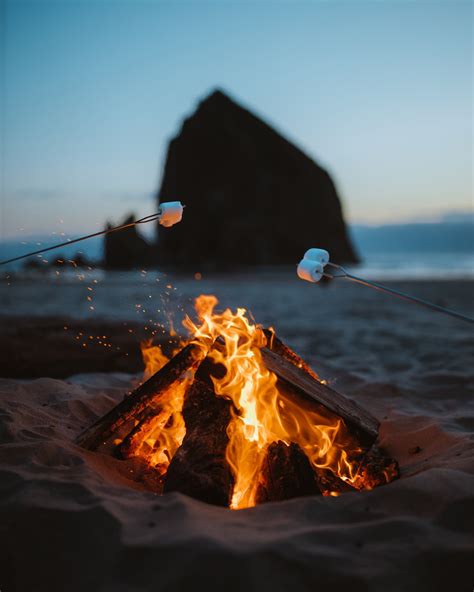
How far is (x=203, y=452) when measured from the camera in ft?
9.16

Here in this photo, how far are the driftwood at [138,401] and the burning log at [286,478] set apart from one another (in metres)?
0.86

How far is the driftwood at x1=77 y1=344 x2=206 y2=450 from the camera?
318 centimetres

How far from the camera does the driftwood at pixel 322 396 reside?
3.02 metres

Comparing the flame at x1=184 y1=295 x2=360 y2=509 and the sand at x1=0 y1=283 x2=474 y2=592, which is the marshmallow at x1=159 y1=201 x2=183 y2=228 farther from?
the sand at x1=0 y1=283 x2=474 y2=592

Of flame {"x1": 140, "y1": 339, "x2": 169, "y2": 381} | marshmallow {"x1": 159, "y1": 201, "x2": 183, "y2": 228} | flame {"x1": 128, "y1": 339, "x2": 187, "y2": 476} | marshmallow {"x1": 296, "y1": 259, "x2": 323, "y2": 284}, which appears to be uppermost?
marshmallow {"x1": 159, "y1": 201, "x2": 183, "y2": 228}

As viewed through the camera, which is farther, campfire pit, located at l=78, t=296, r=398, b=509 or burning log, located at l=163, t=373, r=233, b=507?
campfire pit, located at l=78, t=296, r=398, b=509

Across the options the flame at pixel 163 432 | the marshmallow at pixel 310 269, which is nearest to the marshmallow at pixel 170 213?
the marshmallow at pixel 310 269

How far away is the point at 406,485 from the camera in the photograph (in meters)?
2.52

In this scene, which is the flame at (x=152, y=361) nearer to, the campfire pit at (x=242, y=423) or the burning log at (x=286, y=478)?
the campfire pit at (x=242, y=423)

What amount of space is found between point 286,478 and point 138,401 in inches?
42.6

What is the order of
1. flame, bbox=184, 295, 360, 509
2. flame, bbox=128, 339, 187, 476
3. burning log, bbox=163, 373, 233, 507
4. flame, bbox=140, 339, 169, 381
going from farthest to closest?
1. flame, bbox=140, 339, 169, 381
2. flame, bbox=128, 339, 187, 476
3. flame, bbox=184, 295, 360, 509
4. burning log, bbox=163, 373, 233, 507

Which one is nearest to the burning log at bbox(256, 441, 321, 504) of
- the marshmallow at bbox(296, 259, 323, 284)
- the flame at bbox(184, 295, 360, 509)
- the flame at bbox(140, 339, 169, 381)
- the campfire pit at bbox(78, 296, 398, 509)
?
the campfire pit at bbox(78, 296, 398, 509)

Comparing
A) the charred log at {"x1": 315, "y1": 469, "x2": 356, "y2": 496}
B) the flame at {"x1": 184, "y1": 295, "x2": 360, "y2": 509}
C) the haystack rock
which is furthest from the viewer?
the haystack rock

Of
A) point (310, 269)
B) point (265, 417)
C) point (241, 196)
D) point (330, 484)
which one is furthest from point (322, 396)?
point (241, 196)
